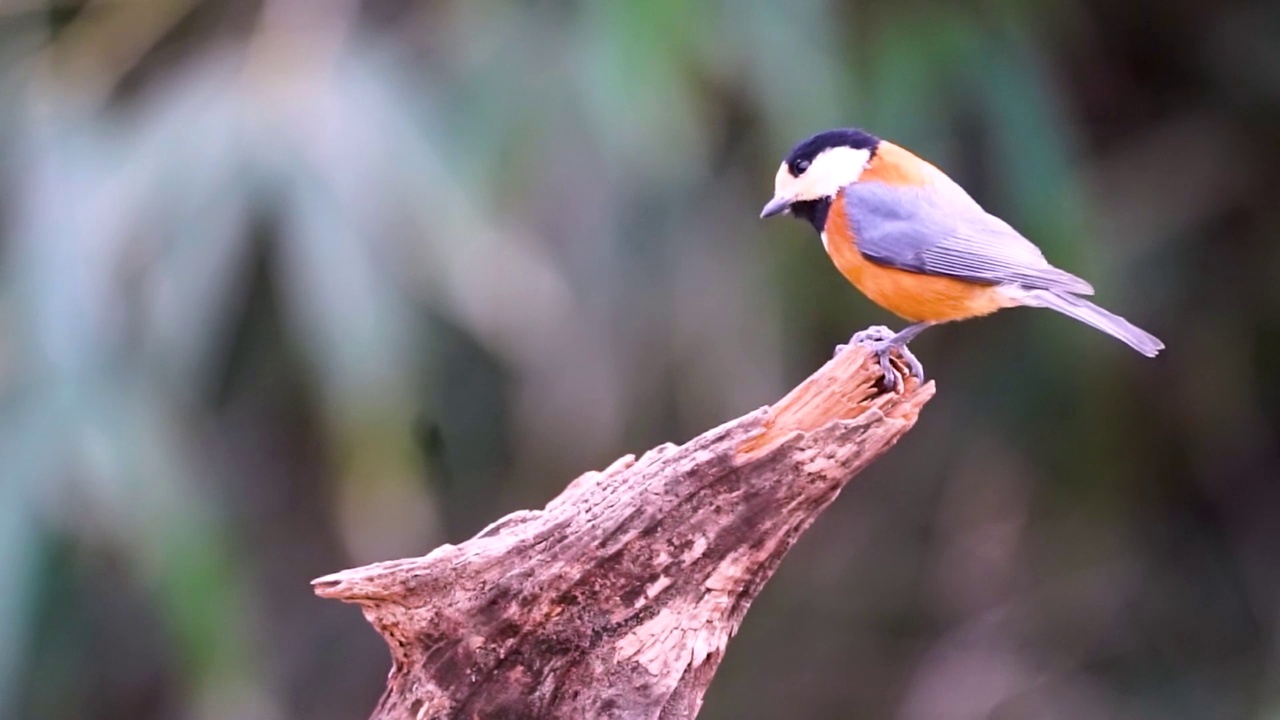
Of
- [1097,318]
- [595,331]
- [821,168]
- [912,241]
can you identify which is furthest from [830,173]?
[595,331]

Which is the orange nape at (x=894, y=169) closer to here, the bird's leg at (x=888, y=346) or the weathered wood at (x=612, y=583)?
the bird's leg at (x=888, y=346)

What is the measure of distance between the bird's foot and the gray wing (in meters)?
0.15

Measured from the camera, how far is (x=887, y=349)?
5.20 ft

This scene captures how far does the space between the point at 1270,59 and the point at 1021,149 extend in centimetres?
63

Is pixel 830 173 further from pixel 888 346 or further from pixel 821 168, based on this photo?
pixel 888 346

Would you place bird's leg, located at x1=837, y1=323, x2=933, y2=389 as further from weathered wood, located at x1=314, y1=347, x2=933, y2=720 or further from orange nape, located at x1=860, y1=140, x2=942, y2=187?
orange nape, located at x1=860, y1=140, x2=942, y2=187

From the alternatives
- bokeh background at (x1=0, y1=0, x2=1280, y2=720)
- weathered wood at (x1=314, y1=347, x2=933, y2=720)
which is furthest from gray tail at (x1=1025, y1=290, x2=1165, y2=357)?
bokeh background at (x1=0, y1=0, x2=1280, y2=720)

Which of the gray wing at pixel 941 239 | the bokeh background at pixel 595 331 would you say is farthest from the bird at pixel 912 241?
the bokeh background at pixel 595 331

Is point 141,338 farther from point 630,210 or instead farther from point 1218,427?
point 1218,427

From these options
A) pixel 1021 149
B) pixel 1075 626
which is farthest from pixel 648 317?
pixel 1075 626

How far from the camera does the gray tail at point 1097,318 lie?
66.8 inches

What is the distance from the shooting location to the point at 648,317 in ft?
8.48

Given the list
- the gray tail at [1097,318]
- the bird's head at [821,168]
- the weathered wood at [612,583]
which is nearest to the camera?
the weathered wood at [612,583]

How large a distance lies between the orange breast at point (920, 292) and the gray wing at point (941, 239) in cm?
1
